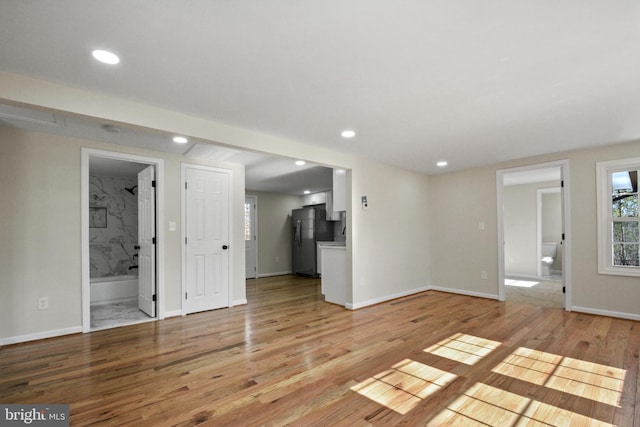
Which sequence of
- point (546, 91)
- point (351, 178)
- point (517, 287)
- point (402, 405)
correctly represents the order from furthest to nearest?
point (517, 287)
point (351, 178)
point (546, 91)
point (402, 405)

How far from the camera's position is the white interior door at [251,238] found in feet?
25.3

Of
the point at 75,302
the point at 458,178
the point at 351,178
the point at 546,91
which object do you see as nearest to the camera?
the point at 546,91

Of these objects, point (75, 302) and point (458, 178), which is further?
point (458, 178)

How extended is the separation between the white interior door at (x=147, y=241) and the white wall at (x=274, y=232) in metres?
3.59

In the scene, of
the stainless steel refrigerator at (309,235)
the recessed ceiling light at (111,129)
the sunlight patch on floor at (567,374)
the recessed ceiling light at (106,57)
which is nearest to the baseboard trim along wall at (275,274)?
the stainless steel refrigerator at (309,235)

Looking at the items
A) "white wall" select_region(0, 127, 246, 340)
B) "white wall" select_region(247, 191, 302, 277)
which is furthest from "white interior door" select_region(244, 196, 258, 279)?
"white wall" select_region(0, 127, 246, 340)

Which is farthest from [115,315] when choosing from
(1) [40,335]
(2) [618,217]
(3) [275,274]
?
(2) [618,217]

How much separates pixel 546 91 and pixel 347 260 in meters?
3.07

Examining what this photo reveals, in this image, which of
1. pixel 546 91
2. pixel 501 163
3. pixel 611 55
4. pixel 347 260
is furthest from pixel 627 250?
pixel 347 260

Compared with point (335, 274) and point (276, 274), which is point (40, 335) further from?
point (276, 274)

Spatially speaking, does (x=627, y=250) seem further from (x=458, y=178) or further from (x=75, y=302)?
(x=75, y=302)

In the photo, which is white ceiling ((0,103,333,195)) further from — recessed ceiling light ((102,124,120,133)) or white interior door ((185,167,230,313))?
white interior door ((185,167,230,313))

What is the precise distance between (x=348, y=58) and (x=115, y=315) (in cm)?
458

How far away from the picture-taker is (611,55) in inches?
76.5
